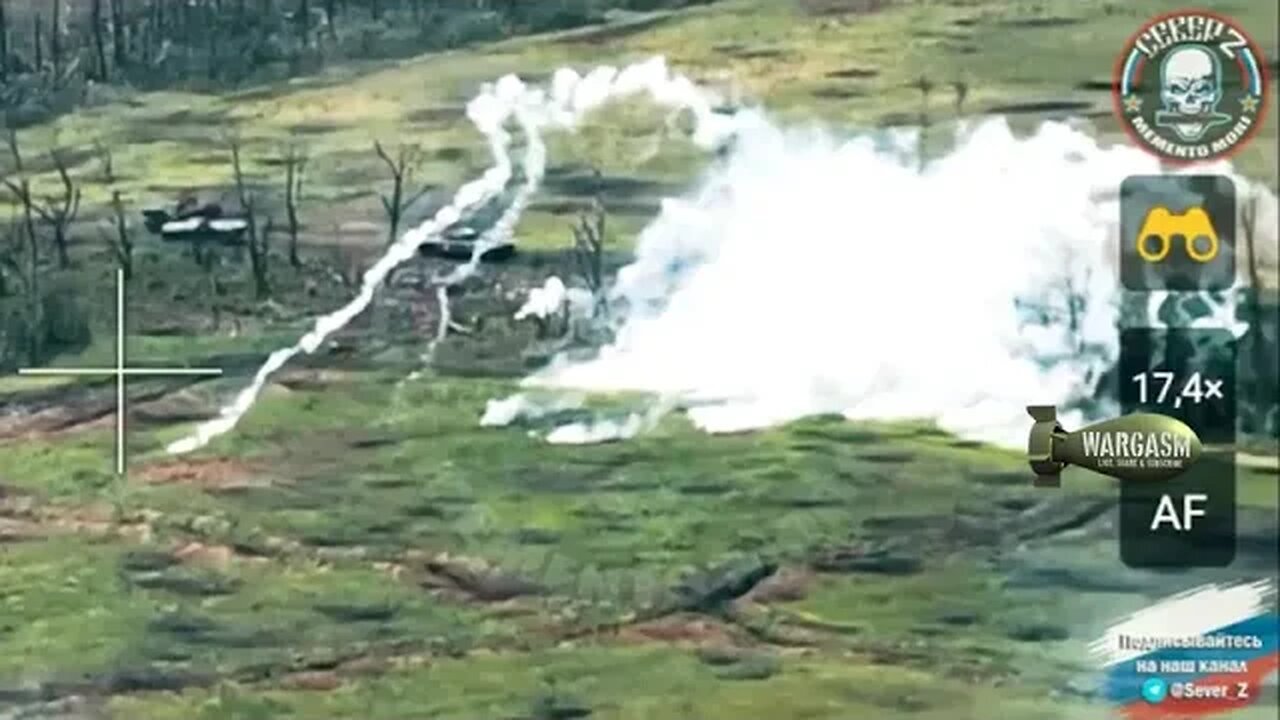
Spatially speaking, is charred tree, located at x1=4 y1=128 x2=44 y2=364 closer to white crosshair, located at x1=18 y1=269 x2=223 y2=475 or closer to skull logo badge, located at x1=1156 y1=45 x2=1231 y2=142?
white crosshair, located at x1=18 y1=269 x2=223 y2=475

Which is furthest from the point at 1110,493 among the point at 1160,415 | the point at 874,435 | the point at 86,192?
the point at 86,192

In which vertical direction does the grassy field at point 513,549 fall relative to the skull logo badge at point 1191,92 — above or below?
below

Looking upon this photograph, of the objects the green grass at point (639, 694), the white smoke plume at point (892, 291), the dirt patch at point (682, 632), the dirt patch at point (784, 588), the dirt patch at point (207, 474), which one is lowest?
the green grass at point (639, 694)

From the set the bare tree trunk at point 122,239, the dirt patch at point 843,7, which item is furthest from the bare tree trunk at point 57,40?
the dirt patch at point 843,7

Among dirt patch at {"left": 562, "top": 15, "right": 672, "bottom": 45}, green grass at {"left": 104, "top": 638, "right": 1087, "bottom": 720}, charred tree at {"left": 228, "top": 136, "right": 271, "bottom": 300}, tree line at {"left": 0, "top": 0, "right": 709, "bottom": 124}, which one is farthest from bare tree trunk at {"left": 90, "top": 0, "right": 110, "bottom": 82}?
green grass at {"left": 104, "top": 638, "right": 1087, "bottom": 720}

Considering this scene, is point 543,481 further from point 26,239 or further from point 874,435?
point 26,239

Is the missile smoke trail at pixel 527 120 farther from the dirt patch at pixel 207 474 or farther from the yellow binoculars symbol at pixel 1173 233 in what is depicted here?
the yellow binoculars symbol at pixel 1173 233
